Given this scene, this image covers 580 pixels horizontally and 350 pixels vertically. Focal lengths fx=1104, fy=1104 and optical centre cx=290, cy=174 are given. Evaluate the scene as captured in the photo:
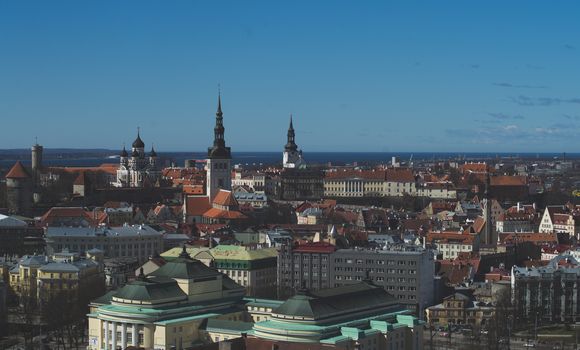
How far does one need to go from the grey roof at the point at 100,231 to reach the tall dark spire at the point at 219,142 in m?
24.0

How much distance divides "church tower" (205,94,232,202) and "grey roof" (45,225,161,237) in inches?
932

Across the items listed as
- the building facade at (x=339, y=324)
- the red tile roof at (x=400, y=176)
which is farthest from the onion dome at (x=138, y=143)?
the building facade at (x=339, y=324)

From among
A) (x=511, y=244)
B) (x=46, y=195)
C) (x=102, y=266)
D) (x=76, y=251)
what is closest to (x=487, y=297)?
(x=511, y=244)

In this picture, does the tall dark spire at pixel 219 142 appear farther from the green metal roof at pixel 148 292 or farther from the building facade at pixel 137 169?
the green metal roof at pixel 148 292

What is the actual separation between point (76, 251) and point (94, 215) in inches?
746

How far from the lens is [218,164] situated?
10831cm

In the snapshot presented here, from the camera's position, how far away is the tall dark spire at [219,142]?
108 m

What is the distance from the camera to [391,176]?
475 feet

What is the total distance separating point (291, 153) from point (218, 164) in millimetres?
50500

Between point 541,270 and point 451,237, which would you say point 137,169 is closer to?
point 451,237

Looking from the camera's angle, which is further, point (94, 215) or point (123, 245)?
point (94, 215)

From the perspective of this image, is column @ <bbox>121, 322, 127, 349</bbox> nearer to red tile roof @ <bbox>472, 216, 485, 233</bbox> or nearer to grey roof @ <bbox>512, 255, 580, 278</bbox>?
grey roof @ <bbox>512, 255, 580, 278</bbox>

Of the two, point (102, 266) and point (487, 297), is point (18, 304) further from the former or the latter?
point (487, 297)

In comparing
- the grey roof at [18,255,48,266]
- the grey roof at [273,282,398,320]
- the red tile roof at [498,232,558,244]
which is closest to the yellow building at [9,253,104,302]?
the grey roof at [18,255,48,266]
